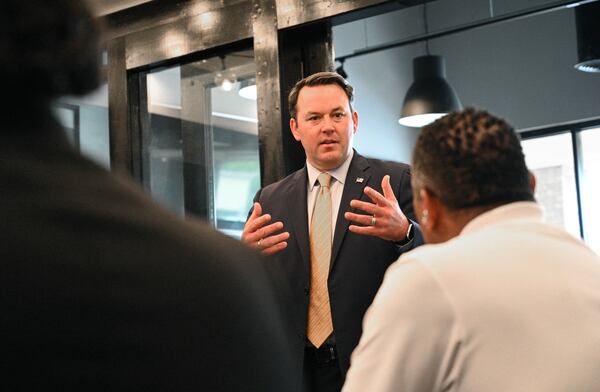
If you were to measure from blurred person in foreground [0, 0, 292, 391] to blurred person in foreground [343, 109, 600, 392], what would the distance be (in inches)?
24.9

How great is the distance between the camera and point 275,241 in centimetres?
247

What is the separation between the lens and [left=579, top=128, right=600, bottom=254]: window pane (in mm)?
7668

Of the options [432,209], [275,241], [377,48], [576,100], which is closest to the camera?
[432,209]

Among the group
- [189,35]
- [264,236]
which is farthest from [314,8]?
[264,236]

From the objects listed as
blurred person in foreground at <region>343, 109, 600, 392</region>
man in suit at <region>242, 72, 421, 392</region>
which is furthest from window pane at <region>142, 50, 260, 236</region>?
blurred person in foreground at <region>343, 109, 600, 392</region>

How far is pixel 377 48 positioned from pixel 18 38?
20.7 feet

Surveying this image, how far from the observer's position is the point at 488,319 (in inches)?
47.6

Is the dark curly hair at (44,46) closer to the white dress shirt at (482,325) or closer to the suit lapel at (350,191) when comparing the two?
the white dress shirt at (482,325)

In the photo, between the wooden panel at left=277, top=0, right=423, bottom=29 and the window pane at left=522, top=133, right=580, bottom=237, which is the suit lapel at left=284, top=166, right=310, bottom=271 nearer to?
the wooden panel at left=277, top=0, right=423, bottom=29

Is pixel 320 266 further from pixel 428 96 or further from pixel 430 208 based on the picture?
pixel 428 96

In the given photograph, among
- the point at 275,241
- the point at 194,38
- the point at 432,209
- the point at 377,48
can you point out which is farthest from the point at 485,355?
the point at 377,48

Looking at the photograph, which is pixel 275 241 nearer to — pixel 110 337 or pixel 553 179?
pixel 110 337

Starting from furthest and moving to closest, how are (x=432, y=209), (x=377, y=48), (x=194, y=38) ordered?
(x=377, y=48) < (x=194, y=38) < (x=432, y=209)

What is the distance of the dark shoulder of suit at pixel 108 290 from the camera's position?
20.4 inches
